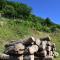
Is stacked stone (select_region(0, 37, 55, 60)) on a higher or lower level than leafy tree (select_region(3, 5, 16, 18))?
lower

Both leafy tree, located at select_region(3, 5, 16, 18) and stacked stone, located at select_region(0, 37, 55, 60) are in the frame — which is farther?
leafy tree, located at select_region(3, 5, 16, 18)

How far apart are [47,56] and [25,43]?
69.2 inches

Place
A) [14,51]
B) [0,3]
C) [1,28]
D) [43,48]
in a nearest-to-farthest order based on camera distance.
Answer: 1. [14,51]
2. [43,48]
3. [1,28]
4. [0,3]

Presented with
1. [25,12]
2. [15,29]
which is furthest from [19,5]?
[15,29]

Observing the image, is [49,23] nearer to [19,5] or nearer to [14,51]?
[19,5]

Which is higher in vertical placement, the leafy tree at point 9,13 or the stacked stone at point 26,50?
the leafy tree at point 9,13

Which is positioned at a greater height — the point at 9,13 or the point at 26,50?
the point at 9,13

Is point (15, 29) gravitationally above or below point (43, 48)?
above

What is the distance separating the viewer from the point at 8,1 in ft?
170

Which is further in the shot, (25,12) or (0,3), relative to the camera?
(25,12)

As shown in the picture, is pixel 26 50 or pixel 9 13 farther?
pixel 9 13

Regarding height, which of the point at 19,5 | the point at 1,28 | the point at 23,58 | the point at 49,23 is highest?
the point at 19,5

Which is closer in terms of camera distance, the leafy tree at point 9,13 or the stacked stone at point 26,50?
the stacked stone at point 26,50

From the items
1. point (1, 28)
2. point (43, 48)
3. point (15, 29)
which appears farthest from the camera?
point (15, 29)
